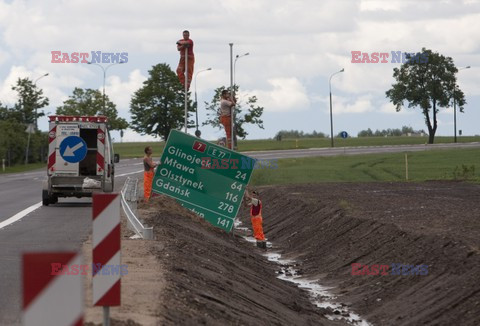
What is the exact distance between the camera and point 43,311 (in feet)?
19.2

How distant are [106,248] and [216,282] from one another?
673cm

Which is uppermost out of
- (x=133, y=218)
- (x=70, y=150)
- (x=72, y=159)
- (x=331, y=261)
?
(x=70, y=150)

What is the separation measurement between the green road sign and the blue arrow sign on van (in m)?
8.43

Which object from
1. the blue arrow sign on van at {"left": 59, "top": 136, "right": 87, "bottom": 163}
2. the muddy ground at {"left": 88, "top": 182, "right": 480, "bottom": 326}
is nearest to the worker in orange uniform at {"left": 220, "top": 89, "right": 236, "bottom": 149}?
the muddy ground at {"left": 88, "top": 182, "right": 480, "bottom": 326}

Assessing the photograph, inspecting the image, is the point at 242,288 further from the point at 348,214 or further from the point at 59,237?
the point at 348,214

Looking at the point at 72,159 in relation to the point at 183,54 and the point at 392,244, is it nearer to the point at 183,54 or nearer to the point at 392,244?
the point at 183,54

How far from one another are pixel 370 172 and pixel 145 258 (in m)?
38.3

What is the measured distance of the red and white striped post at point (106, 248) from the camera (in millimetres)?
8258

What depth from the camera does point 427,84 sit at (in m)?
124

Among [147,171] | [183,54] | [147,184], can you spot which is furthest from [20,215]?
[183,54]

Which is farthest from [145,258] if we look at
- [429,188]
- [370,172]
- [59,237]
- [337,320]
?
[370,172]

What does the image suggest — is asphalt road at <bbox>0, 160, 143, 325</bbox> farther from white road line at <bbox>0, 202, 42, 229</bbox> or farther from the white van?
the white van

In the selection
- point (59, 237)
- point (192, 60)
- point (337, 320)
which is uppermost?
point (192, 60)

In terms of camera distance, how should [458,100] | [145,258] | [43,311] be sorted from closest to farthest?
[43,311]
[145,258]
[458,100]
